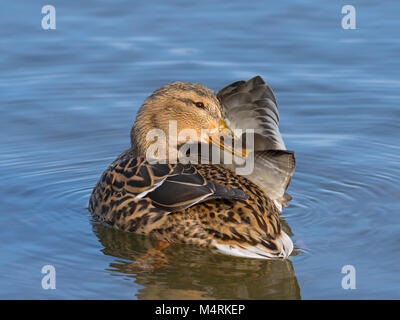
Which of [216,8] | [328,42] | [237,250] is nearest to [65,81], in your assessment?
[216,8]

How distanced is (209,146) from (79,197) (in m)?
1.38

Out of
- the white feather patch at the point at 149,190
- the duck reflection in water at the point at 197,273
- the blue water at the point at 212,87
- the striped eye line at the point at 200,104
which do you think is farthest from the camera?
the striped eye line at the point at 200,104

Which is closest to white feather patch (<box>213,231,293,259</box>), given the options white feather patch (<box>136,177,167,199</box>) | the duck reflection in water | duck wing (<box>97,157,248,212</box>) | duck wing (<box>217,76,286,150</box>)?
the duck reflection in water

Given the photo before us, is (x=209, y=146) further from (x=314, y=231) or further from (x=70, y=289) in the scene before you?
(x=70, y=289)

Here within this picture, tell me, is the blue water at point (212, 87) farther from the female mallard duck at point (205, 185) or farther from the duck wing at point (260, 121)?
the duck wing at point (260, 121)

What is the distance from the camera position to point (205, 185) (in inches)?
259

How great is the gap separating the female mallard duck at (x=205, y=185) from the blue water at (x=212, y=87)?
178mm

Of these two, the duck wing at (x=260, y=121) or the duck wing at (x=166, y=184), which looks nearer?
the duck wing at (x=166, y=184)

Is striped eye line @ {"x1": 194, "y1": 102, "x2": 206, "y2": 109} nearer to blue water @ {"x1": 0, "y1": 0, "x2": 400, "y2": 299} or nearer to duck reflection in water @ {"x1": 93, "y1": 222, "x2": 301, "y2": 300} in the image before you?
blue water @ {"x1": 0, "y1": 0, "x2": 400, "y2": 299}

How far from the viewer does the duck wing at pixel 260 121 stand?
A: 7340 millimetres

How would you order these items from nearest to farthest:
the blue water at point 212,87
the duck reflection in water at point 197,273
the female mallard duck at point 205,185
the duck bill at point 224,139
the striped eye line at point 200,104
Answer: the duck reflection in water at point 197,273
the blue water at point 212,87
the female mallard duck at point 205,185
the duck bill at point 224,139
the striped eye line at point 200,104

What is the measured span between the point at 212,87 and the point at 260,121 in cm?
294

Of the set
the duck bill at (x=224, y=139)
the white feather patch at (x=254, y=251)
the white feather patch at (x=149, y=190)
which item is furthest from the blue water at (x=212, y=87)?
the duck bill at (x=224, y=139)

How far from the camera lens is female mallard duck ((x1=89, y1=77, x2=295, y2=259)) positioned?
21.4 feet
